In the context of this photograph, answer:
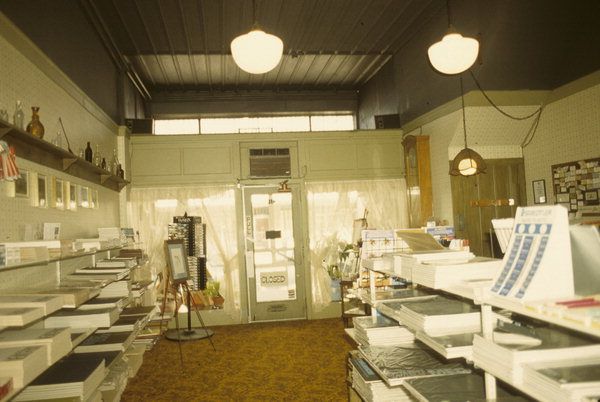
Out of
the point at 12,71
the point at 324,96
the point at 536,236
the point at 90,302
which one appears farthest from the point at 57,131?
the point at 324,96

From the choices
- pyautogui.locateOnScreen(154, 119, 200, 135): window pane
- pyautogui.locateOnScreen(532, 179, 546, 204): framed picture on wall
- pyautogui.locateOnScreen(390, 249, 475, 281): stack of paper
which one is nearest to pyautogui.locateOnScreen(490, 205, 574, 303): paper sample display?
pyautogui.locateOnScreen(390, 249, 475, 281): stack of paper

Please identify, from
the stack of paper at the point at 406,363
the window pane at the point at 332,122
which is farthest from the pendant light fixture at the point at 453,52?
the window pane at the point at 332,122

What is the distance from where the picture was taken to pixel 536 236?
1.62 meters

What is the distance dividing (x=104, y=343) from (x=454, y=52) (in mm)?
4182

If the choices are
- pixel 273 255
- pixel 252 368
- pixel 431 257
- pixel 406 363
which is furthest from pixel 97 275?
pixel 273 255

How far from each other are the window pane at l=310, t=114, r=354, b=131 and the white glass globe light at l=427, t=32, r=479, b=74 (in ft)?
17.4

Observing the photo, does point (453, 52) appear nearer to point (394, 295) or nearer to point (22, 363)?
point (394, 295)

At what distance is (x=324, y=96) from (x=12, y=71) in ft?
22.6

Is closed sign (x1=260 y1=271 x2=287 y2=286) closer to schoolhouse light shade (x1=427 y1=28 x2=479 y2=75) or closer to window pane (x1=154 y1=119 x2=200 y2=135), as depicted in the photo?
window pane (x1=154 y1=119 x2=200 y2=135)

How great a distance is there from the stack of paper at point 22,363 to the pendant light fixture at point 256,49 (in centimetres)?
261

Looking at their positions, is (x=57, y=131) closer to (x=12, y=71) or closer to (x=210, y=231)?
(x=12, y=71)

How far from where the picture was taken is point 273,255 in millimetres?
7582

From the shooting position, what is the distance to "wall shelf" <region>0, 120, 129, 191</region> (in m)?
3.05

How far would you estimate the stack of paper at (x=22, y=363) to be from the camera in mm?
1920
